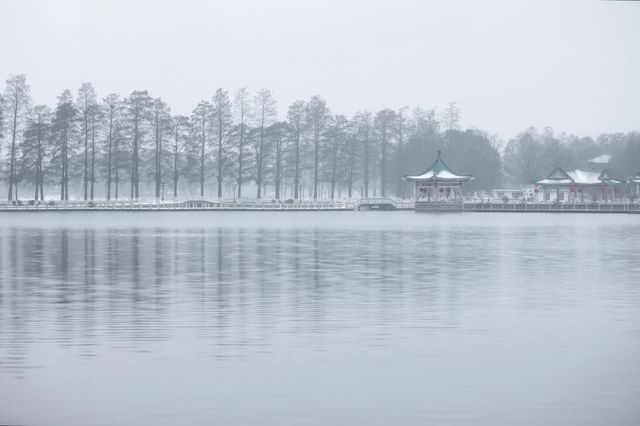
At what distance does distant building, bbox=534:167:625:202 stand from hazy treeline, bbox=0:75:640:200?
1118cm

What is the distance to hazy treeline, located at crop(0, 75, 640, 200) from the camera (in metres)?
122

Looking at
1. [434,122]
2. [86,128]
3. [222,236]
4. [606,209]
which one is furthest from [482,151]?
[222,236]

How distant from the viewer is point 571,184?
138250mm

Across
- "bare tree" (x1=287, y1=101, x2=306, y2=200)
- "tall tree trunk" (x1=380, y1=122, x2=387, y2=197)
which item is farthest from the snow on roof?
"bare tree" (x1=287, y1=101, x2=306, y2=200)

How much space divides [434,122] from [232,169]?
3827 cm

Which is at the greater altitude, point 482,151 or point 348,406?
point 482,151

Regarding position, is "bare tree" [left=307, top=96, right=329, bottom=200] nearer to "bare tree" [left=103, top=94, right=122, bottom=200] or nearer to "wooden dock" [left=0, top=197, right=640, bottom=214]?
"wooden dock" [left=0, top=197, right=640, bottom=214]

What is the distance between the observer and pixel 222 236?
54125mm

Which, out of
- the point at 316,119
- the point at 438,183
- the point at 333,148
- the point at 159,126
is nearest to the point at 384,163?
the point at 333,148

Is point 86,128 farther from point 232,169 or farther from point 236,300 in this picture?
point 236,300

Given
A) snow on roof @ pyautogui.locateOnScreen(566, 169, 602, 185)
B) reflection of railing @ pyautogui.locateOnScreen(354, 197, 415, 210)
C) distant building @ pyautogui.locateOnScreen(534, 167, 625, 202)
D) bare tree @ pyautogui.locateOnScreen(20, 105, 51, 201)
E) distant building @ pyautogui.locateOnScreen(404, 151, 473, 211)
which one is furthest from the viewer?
snow on roof @ pyautogui.locateOnScreen(566, 169, 602, 185)

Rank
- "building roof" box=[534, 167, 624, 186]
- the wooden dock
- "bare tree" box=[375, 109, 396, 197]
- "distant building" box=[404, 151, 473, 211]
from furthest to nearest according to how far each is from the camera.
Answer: "bare tree" box=[375, 109, 396, 197] < "building roof" box=[534, 167, 624, 186] < "distant building" box=[404, 151, 473, 211] < the wooden dock

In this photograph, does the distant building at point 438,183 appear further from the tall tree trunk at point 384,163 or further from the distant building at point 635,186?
the distant building at point 635,186

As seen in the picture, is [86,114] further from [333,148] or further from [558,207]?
[558,207]
